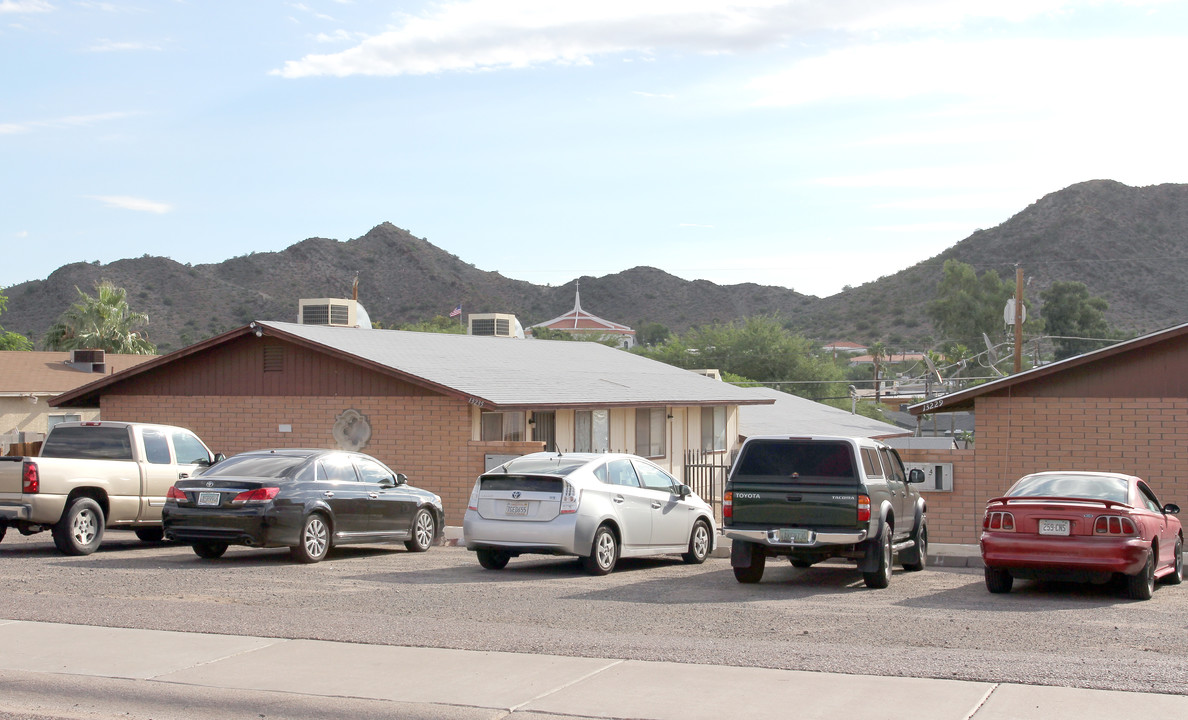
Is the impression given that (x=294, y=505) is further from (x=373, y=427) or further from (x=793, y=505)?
(x=373, y=427)

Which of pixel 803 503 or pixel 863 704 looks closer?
pixel 863 704

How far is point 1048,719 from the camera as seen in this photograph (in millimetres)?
7387

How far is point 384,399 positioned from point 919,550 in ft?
36.0

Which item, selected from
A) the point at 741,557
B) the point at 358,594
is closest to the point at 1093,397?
the point at 741,557

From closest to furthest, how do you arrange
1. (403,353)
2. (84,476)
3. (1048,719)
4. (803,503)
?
(1048,719) < (803,503) < (84,476) < (403,353)

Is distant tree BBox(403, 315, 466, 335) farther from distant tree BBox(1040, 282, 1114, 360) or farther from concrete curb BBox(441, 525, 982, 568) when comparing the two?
concrete curb BBox(441, 525, 982, 568)

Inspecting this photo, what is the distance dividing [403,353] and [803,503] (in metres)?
13.8

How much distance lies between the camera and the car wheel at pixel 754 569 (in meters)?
14.0

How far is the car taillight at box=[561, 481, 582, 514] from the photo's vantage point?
14617 mm

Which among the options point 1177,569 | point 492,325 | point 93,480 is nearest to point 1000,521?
point 1177,569

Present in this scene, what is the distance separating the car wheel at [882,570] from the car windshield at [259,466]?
7.72 meters

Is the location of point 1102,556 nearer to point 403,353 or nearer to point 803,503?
point 803,503

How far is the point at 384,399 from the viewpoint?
75.3 feet

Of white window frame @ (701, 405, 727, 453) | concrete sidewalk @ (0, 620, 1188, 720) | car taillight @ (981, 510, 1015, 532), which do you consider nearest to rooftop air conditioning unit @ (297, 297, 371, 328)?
white window frame @ (701, 405, 727, 453)
